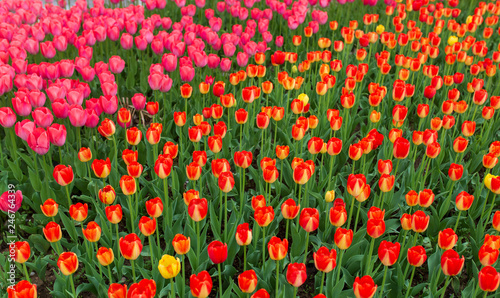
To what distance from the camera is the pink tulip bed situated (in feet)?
7.18

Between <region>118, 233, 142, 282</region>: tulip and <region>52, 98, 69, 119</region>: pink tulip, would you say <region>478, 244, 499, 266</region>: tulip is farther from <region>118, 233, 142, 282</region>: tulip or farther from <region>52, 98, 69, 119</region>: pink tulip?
<region>52, 98, 69, 119</region>: pink tulip

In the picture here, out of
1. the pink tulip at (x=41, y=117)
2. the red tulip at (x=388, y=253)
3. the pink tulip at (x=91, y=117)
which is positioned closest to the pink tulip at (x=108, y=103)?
the pink tulip at (x=91, y=117)

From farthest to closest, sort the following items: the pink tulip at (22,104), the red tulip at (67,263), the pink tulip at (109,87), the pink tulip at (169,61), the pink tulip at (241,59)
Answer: the pink tulip at (241,59)
the pink tulip at (169,61)
the pink tulip at (109,87)
the pink tulip at (22,104)
the red tulip at (67,263)

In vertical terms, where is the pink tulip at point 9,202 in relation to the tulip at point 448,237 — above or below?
below

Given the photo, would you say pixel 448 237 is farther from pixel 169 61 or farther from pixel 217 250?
pixel 169 61

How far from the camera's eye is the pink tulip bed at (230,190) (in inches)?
86.2

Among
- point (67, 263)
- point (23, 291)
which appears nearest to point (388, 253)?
point (67, 263)

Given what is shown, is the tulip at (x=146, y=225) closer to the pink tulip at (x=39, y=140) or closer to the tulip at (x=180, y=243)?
the tulip at (x=180, y=243)

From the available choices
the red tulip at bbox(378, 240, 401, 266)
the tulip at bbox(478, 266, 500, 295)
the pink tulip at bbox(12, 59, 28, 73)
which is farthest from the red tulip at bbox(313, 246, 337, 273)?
the pink tulip at bbox(12, 59, 28, 73)

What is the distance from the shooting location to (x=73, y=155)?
11.3 ft

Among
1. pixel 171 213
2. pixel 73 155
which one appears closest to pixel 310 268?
pixel 171 213

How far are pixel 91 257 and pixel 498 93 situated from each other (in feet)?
13.3

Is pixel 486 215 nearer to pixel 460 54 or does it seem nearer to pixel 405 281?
pixel 405 281

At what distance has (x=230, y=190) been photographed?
98.3 inches
